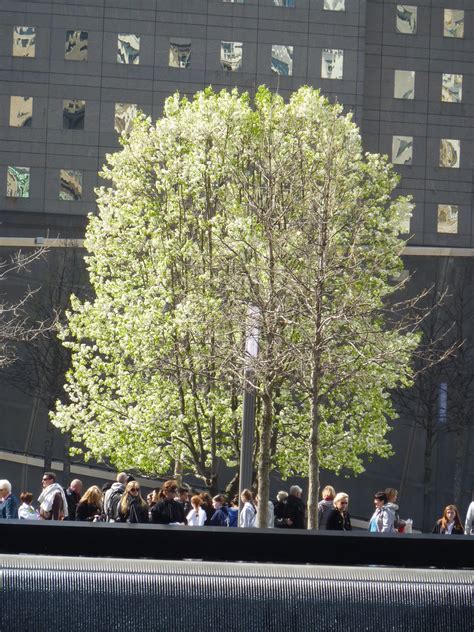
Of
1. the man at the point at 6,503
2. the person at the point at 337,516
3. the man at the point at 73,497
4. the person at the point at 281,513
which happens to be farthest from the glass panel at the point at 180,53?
the man at the point at 6,503

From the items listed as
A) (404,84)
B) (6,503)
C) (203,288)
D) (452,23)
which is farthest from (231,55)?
(6,503)

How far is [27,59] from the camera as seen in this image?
58625 millimetres

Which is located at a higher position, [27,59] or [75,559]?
[27,59]

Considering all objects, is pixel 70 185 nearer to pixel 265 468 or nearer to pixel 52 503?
pixel 265 468

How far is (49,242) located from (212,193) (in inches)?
746

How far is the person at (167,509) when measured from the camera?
62.5ft

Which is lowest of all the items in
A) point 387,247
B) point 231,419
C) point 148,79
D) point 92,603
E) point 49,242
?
point 92,603

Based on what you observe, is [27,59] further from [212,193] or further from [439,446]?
[212,193]

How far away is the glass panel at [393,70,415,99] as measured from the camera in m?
63.7

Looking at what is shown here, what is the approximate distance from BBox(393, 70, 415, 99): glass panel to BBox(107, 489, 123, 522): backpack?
45.9m

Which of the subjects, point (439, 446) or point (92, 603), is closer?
point (92, 603)

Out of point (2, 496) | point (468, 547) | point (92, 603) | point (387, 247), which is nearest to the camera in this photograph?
point (92, 603)

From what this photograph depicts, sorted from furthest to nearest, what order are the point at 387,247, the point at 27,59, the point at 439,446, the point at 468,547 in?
1. the point at 27,59
2. the point at 439,446
3. the point at 387,247
4. the point at 468,547

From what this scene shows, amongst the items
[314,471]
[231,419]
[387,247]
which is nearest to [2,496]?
[314,471]
